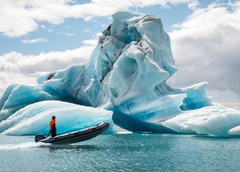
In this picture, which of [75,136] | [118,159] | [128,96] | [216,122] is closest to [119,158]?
[118,159]

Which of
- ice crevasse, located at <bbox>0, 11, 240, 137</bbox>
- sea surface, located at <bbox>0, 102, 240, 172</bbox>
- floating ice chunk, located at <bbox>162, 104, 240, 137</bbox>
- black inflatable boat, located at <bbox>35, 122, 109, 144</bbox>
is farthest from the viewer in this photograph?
ice crevasse, located at <bbox>0, 11, 240, 137</bbox>

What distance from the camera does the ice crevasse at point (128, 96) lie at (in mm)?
16844

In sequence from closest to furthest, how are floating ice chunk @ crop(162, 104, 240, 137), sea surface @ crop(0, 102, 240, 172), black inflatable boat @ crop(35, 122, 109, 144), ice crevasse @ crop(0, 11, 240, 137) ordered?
sea surface @ crop(0, 102, 240, 172) → black inflatable boat @ crop(35, 122, 109, 144) → floating ice chunk @ crop(162, 104, 240, 137) → ice crevasse @ crop(0, 11, 240, 137)

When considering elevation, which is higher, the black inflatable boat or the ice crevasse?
the ice crevasse

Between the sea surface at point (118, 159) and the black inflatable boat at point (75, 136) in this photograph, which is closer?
the sea surface at point (118, 159)

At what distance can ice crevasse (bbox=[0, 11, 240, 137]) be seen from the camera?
663 inches

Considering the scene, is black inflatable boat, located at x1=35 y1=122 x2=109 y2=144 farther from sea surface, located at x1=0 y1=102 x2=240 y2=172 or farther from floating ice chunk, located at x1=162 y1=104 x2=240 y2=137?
floating ice chunk, located at x1=162 y1=104 x2=240 y2=137

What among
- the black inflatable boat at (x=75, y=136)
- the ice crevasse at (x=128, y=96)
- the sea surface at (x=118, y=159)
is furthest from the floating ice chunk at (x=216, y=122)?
the black inflatable boat at (x=75, y=136)

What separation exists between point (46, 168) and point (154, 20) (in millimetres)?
16084

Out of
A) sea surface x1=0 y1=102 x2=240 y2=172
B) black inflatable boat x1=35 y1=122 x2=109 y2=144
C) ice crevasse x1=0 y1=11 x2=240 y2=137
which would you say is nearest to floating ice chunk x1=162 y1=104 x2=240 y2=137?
ice crevasse x1=0 y1=11 x2=240 y2=137

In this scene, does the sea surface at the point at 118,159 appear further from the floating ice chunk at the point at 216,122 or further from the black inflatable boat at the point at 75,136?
the floating ice chunk at the point at 216,122

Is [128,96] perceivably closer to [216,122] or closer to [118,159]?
[216,122]

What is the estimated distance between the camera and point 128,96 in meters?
19.4

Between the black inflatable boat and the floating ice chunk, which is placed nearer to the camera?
the black inflatable boat
